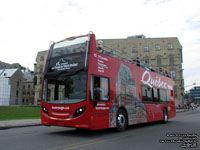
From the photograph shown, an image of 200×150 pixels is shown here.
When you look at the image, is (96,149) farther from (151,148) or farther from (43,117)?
(43,117)

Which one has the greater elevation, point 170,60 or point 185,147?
point 170,60

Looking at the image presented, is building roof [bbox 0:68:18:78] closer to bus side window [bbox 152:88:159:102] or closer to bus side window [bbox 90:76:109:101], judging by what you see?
bus side window [bbox 152:88:159:102]

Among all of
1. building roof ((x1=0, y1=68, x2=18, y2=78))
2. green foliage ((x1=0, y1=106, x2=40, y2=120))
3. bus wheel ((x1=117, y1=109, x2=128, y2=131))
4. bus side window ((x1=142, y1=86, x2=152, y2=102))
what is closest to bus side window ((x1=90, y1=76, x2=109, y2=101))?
bus wheel ((x1=117, y1=109, x2=128, y2=131))

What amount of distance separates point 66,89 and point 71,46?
6.61 ft

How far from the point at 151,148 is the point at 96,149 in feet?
5.53

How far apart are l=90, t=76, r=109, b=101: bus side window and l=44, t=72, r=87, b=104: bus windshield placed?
364 mm

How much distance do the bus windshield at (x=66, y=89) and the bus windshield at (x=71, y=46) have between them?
114cm

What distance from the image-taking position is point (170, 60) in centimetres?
5966

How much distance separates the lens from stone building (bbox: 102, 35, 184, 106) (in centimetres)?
5830

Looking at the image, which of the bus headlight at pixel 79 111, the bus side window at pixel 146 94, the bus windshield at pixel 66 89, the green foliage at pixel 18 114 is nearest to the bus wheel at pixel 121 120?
the bus headlight at pixel 79 111

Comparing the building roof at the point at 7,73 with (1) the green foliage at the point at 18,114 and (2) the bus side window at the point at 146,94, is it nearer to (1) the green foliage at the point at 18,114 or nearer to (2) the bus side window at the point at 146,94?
(1) the green foliage at the point at 18,114

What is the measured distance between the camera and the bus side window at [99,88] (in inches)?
327

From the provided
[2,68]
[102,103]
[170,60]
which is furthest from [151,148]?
[2,68]

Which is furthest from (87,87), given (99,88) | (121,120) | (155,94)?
(155,94)
